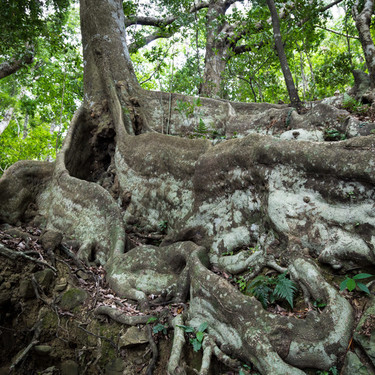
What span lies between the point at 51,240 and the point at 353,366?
13.3 feet

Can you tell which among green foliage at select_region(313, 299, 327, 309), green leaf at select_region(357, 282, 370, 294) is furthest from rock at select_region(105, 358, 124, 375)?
green leaf at select_region(357, 282, 370, 294)

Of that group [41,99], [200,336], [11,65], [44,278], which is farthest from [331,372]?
[41,99]

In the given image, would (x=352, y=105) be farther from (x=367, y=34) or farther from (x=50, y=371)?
(x=50, y=371)

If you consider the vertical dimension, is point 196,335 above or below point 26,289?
below

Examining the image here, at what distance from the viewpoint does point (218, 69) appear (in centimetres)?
1116

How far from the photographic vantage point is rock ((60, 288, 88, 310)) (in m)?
3.86

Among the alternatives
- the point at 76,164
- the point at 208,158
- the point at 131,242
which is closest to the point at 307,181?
the point at 208,158

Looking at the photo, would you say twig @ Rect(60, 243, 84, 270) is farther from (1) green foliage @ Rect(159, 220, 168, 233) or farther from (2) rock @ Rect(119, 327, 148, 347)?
(2) rock @ Rect(119, 327, 148, 347)

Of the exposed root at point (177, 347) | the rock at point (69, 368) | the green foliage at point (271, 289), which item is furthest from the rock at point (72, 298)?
the green foliage at point (271, 289)

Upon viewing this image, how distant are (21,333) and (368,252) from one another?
3892 millimetres

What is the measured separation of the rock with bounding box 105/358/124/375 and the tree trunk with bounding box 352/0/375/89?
6.16m

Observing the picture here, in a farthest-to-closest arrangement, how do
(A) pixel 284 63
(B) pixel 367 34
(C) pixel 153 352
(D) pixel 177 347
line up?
1. (A) pixel 284 63
2. (B) pixel 367 34
3. (C) pixel 153 352
4. (D) pixel 177 347

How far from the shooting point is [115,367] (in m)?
3.21

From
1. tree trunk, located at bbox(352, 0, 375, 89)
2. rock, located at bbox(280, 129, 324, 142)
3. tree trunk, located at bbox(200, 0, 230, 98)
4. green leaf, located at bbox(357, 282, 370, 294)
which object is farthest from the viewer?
tree trunk, located at bbox(200, 0, 230, 98)
